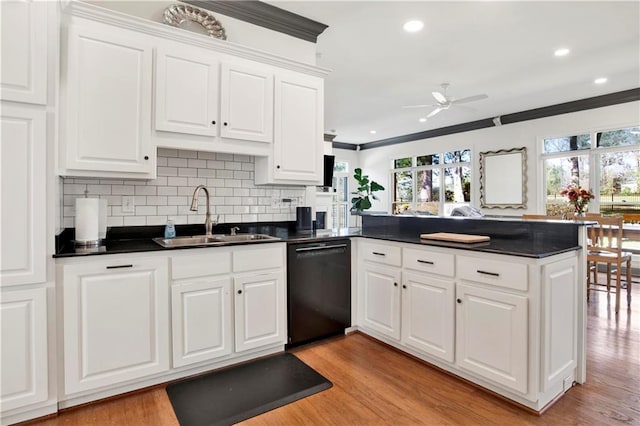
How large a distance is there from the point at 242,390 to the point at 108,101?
1.99 m

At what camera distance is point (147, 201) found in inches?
106

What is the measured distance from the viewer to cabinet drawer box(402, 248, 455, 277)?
2326 millimetres

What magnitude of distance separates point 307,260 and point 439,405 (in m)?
1.30

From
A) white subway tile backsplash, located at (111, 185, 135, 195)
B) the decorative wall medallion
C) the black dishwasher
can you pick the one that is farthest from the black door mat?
the decorative wall medallion

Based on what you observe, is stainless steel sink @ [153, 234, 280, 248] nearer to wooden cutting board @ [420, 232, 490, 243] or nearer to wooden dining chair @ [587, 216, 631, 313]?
wooden cutting board @ [420, 232, 490, 243]

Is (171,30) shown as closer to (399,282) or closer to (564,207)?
(399,282)

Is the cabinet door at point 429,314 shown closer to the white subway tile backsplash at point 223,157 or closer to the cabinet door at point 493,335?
the cabinet door at point 493,335

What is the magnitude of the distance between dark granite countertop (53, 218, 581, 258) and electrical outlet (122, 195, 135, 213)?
13 cm

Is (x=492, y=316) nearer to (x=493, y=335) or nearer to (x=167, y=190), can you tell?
(x=493, y=335)

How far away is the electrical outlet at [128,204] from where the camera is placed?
2.61 metres

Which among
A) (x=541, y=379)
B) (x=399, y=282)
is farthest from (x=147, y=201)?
(x=541, y=379)

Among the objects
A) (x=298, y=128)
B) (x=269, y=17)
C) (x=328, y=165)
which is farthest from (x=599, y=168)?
(x=269, y=17)

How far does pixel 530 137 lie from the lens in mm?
6531

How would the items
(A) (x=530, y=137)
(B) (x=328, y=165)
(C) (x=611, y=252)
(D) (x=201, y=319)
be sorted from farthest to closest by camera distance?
(A) (x=530, y=137)
(B) (x=328, y=165)
(C) (x=611, y=252)
(D) (x=201, y=319)
